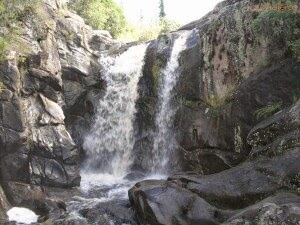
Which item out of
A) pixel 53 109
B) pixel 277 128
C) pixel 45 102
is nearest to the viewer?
pixel 277 128

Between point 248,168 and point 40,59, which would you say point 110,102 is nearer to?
point 40,59

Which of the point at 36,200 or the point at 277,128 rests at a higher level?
the point at 277,128

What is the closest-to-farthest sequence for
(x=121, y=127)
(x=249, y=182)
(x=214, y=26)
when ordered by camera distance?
(x=249, y=182)
(x=214, y=26)
(x=121, y=127)

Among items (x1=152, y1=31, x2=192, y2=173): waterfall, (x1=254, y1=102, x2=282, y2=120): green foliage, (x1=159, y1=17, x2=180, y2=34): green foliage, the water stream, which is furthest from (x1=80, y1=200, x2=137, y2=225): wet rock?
(x1=159, y1=17, x2=180, y2=34): green foliage

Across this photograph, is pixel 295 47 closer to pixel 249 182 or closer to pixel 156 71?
pixel 249 182

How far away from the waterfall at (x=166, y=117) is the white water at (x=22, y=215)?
18.5 feet

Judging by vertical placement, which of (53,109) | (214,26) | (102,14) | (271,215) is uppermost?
(102,14)

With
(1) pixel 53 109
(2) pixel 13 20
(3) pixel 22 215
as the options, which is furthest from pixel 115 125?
(3) pixel 22 215

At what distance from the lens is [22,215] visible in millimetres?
14156

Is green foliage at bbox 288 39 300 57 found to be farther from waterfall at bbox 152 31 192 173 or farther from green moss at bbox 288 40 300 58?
waterfall at bbox 152 31 192 173

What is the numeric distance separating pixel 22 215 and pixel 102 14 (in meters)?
16.9

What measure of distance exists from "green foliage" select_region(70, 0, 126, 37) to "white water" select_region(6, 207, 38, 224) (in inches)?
624

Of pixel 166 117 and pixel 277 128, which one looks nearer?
pixel 277 128

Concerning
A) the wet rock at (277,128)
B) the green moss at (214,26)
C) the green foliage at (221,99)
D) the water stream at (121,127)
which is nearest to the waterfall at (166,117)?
the water stream at (121,127)
